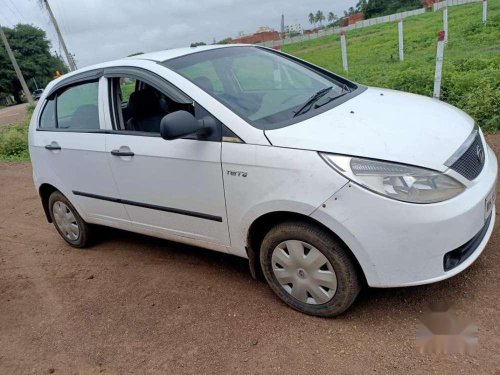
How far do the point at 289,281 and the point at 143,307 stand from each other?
3.91 feet

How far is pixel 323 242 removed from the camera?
2588 millimetres

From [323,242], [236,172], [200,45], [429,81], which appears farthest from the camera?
[429,81]

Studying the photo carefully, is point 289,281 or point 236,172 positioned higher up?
point 236,172

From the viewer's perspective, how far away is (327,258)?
262cm

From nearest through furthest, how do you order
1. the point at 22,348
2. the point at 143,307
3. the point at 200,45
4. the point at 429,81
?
the point at 22,348 < the point at 143,307 < the point at 200,45 < the point at 429,81

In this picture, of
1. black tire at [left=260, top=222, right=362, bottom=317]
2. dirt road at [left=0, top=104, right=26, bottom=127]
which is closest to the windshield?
black tire at [left=260, top=222, right=362, bottom=317]

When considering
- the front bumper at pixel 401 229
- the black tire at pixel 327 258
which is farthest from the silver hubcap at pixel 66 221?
the front bumper at pixel 401 229

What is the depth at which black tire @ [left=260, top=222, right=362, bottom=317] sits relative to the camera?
2578mm

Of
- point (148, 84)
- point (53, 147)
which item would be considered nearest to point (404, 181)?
point (148, 84)

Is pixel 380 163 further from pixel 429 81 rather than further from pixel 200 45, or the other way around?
pixel 429 81

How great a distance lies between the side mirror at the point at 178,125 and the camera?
2723mm

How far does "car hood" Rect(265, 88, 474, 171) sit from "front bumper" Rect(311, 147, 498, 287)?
24cm

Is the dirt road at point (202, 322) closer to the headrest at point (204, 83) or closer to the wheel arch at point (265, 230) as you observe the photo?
the wheel arch at point (265, 230)

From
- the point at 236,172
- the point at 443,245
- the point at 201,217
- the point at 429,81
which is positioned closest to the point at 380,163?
the point at 443,245
